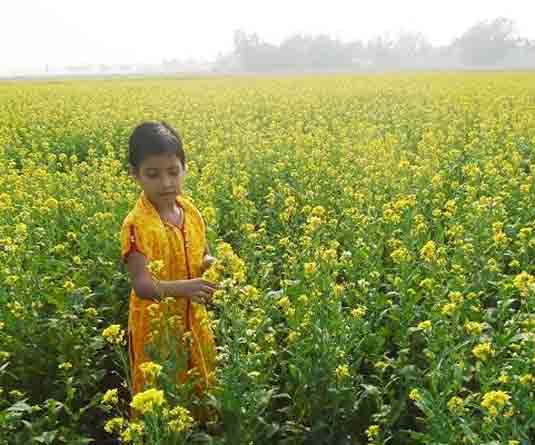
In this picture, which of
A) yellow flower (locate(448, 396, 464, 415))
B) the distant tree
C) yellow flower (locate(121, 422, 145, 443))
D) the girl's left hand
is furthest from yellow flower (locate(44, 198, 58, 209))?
the distant tree

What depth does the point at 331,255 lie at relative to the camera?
12.6ft

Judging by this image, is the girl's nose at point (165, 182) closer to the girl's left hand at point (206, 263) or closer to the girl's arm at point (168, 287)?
the girl's arm at point (168, 287)

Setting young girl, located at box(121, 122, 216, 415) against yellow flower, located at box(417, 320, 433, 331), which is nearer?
yellow flower, located at box(417, 320, 433, 331)

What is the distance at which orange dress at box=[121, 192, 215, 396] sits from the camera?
337cm

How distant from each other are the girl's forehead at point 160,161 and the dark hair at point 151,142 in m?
0.02

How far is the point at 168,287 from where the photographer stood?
10.5 ft

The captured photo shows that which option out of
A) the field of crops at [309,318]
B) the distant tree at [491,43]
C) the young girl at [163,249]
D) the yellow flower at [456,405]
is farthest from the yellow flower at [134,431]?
the distant tree at [491,43]

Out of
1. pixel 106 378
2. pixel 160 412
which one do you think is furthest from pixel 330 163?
pixel 160 412

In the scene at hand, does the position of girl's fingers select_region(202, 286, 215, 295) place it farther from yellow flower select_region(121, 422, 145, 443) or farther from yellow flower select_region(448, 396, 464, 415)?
yellow flower select_region(448, 396, 464, 415)

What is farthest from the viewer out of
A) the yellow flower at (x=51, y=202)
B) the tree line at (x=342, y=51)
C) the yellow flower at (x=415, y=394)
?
the tree line at (x=342, y=51)

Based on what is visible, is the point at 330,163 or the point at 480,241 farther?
the point at 330,163

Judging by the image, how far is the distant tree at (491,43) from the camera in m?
116

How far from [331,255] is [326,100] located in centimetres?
1690

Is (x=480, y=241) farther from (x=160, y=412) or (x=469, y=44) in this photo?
(x=469, y=44)
